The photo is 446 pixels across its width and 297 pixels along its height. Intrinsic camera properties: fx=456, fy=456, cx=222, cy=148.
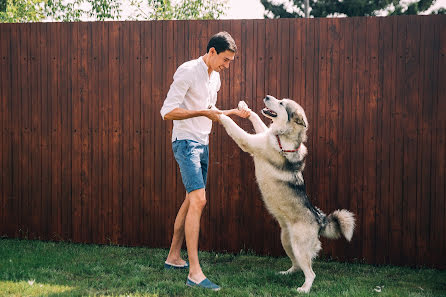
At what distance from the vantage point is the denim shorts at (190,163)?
144 inches

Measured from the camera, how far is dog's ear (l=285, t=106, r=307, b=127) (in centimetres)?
381

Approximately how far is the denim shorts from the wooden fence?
988 millimetres

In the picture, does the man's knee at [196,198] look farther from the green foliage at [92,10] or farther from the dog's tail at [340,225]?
the green foliage at [92,10]

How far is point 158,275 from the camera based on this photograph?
381 cm

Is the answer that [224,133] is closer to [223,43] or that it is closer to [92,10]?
[223,43]

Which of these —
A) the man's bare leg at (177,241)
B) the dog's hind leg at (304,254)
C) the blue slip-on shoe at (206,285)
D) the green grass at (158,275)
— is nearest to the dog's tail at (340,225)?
the dog's hind leg at (304,254)

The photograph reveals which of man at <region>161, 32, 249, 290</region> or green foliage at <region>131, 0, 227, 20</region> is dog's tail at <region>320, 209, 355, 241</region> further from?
green foliage at <region>131, 0, 227, 20</region>

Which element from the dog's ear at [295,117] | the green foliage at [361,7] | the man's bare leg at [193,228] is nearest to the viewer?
the man's bare leg at [193,228]

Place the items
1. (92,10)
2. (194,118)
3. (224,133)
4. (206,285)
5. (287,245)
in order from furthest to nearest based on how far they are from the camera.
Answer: (92,10) → (224,133) → (287,245) → (194,118) → (206,285)

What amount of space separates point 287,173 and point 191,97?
1035 mm

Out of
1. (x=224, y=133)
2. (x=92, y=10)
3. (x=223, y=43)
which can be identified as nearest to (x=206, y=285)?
(x=224, y=133)

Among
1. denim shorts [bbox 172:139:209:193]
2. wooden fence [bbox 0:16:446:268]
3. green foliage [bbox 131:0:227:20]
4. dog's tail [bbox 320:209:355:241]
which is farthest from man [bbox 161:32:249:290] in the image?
green foliage [bbox 131:0:227:20]

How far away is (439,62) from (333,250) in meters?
2.06

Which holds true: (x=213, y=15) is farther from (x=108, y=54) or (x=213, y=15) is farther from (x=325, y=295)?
(x=325, y=295)
